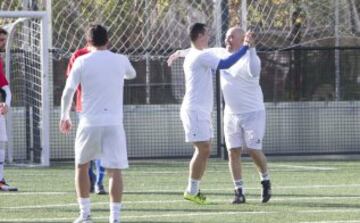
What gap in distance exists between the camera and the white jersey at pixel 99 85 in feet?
35.0

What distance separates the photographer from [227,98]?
13422mm

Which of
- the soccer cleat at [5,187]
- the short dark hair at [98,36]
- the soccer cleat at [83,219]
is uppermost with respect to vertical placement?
the short dark hair at [98,36]

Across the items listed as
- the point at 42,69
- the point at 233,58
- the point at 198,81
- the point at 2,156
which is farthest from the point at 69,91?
the point at 42,69

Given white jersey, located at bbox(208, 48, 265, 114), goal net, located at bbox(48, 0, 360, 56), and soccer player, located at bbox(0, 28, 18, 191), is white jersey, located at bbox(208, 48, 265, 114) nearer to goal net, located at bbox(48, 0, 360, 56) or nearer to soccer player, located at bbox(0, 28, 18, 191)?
soccer player, located at bbox(0, 28, 18, 191)

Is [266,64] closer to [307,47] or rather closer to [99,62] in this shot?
[307,47]

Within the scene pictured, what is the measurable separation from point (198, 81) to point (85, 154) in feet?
8.44

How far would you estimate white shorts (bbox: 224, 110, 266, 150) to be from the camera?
13.2 metres

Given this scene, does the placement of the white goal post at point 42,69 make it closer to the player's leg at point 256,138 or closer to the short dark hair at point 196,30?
the short dark hair at point 196,30

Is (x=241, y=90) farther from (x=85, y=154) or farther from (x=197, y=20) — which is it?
(x=197, y=20)

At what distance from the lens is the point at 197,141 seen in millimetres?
13148

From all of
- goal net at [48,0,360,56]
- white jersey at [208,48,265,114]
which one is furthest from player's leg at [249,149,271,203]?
goal net at [48,0,360,56]

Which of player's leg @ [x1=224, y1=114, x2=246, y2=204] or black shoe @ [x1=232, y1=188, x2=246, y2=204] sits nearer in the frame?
black shoe @ [x1=232, y1=188, x2=246, y2=204]

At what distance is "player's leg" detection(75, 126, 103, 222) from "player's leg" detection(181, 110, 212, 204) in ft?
7.62

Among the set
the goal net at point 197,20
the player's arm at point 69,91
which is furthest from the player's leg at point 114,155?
the goal net at point 197,20
